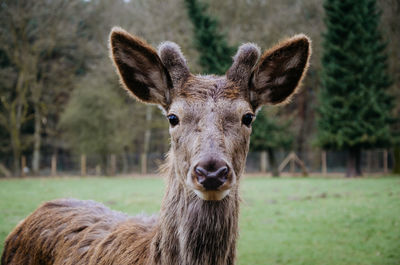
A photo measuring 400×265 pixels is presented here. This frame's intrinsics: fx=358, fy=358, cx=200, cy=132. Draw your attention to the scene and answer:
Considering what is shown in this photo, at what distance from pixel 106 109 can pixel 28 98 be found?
594 cm

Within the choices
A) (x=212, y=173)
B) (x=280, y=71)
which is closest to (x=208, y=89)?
(x=280, y=71)

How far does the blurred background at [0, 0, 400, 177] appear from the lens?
21.1 metres

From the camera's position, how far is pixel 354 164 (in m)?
27.1

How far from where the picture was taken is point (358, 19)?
2050 cm

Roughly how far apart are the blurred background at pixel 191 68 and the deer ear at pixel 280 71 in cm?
1540

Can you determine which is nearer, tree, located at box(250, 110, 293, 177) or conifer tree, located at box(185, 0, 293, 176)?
conifer tree, located at box(185, 0, 293, 176)

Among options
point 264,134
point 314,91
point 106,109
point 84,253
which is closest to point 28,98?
point 106,109

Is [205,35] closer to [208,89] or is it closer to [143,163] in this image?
[143,163]

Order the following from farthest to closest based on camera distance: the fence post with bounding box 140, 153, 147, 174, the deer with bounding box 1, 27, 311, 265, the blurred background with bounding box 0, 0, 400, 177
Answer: the fence post with bounding box 140, 153, 147, 174, the blurred background with bounding box 0, 0, 400, 177, the deer with bounding box 1, 27, 311, 265

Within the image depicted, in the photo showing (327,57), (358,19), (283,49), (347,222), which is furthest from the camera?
(327,57)

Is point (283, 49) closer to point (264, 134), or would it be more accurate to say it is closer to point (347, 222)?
point (347, 222)

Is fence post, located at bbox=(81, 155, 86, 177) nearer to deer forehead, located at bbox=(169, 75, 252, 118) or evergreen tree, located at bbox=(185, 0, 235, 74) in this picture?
evergreen tree, located at bbox=(185, 0, 235, 74)

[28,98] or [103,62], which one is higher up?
[103,62]

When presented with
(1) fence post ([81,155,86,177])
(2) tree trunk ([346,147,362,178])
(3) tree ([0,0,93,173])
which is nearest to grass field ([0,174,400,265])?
(3) tree ([0,0,93,173])
